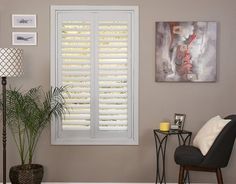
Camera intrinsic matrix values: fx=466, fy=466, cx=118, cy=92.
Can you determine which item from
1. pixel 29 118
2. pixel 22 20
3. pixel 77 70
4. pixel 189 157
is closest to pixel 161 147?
pixel 189 157

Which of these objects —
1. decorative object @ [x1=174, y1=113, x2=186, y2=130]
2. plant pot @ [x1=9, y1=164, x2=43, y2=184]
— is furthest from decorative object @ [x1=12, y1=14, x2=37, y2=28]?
decorative object @ [x1=174, y1=113, x2=186, y2=130]

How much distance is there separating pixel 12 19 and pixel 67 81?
96cm

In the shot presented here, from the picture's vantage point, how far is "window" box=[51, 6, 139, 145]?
215 inches

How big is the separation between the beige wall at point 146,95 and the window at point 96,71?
9 centimetres

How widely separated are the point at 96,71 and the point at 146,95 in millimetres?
654

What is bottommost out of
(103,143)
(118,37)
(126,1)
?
(103,143)

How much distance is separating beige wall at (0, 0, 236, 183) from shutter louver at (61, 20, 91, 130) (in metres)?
0.22

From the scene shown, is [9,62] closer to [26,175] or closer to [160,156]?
[26,175]

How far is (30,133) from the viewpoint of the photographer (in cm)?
521

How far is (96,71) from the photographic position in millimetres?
5492

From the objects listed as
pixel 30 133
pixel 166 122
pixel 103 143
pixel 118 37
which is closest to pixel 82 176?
pixel 103 143

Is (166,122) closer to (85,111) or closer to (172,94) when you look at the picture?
(172,94)

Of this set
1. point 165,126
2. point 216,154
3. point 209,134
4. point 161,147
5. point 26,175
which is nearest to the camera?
point 216,154

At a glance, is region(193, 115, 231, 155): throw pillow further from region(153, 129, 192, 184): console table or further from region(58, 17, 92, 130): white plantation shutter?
region(58, 17, 92, 130): white plantation shutter
